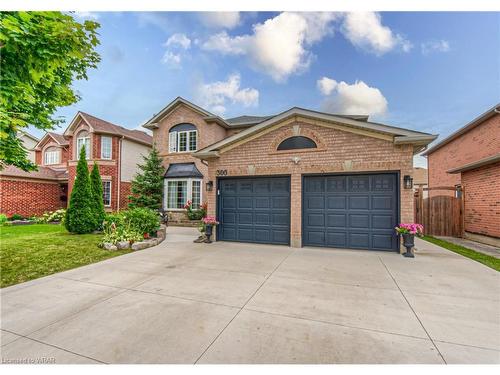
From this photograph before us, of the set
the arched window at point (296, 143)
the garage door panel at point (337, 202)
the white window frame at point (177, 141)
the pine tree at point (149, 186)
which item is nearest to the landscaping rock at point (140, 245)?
the arched window at point (296, 143)

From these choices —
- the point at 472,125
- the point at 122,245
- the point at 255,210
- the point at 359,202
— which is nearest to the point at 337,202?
the point at 359,202

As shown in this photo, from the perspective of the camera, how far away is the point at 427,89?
408 inches

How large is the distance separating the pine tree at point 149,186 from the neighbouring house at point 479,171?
53.6 ft

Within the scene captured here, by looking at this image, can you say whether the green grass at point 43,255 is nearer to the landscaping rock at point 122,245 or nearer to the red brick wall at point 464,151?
the landscaping rock at point 122,245

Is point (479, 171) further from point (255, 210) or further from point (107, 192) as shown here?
point (107, 192)

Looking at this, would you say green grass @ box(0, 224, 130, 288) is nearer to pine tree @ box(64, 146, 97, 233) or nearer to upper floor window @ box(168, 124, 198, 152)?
pine tree @ box(64, 146, 97, 233)

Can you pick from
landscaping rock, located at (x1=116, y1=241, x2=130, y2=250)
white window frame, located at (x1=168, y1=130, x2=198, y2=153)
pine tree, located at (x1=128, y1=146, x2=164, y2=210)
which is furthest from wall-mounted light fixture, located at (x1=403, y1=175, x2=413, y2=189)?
pine tree, located at (x1=128, y1=146, x2=164, y2=210)

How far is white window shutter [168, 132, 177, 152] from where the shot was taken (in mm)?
16000

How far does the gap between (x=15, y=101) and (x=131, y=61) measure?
4.24 metres

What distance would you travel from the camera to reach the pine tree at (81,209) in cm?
976

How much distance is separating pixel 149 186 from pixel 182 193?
220 cm

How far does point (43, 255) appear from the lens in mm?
6395
